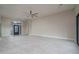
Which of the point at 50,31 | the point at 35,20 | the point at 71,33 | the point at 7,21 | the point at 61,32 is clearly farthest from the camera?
the point at 35,20

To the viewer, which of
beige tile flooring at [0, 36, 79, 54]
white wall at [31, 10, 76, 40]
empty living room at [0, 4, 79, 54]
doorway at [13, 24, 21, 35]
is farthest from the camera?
doorway at [13, 24, 21, 35]

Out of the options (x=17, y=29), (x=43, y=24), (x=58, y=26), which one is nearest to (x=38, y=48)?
(x=58, y=26)

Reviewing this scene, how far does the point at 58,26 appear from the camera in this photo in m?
11.0

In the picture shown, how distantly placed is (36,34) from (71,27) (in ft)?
18.3

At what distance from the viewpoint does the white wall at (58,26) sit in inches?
388

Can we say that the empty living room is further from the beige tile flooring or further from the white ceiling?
the beige tile flooring

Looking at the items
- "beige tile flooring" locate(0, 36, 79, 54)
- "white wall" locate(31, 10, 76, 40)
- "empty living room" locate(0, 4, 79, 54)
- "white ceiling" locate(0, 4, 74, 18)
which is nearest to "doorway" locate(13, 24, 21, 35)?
"empty living room" locate(0, 4, 79, 54)

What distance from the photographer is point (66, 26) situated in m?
10.2

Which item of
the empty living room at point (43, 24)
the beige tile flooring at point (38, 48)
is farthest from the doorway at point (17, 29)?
the beige tile flooring at point (38, 48)

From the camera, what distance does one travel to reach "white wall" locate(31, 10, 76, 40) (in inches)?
388
